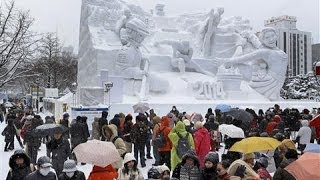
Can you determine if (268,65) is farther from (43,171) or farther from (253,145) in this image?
(43,171)

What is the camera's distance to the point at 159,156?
31.3 feet

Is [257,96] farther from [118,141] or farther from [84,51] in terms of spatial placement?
[118,141]

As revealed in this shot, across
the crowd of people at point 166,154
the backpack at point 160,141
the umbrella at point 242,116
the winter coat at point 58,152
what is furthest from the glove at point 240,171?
the umbrella at point 242,116

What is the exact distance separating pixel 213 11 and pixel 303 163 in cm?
2585

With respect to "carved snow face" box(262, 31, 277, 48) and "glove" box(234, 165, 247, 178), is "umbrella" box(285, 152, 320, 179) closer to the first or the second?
"glove" box(234, 165, 247, 178)

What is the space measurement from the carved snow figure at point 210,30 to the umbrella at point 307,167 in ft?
84.4

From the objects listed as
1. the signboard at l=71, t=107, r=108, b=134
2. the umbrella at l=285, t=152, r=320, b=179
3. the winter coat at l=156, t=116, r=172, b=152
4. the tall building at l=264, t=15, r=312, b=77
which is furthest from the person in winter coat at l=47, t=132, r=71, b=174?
the tall building at l=264, t=15, r=312, b=77

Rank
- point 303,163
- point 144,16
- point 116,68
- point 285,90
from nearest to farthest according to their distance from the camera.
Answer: point 303,163
point 116,68
point 144,16
point 285,90

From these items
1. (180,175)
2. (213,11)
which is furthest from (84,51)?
(180,175)

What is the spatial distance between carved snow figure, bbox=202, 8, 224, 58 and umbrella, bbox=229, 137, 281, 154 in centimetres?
2319

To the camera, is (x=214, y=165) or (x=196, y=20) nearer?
(x=214, y=165)

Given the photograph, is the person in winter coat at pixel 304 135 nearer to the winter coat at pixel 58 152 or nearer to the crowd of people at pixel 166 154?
the crowd of people at pixel 166 154

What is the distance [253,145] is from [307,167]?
244 cm

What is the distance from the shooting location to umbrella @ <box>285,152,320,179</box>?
4.18 meters
